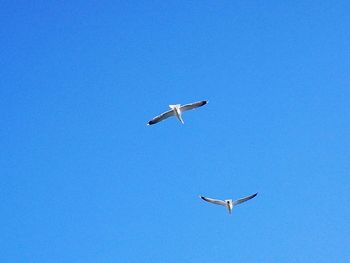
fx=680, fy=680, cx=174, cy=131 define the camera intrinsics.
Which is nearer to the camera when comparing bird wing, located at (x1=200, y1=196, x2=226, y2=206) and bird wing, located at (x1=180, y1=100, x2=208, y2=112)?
bird wing, located at (x1=180, y1=100, x2=208, y2=112)

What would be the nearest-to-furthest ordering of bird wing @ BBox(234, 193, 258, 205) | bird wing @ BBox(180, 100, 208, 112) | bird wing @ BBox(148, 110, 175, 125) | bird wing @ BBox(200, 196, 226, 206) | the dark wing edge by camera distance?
1. the dark wing edge
2. bird wing @ BBox(180, 100, 208, 112)
3. bird wing @ BBox(148, 110, 175, 125)
4. bird wing @ BBox(234, 193, 258, 205)
5. bird wing @ BBox(200, 196, 226, 206)

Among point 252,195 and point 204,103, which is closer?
point 204,103

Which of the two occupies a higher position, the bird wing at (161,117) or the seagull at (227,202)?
the bird wing at (161,117)

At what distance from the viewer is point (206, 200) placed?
8569 centimetres

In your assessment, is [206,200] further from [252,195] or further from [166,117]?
[166,117]

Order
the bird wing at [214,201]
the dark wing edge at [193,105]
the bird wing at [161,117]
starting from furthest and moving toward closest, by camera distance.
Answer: the bird wing at [214,201] < the bird wing at [161,117] < the dark wing edge at [193,105]

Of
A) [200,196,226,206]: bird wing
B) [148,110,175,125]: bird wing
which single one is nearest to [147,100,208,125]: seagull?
[148,110,175,125]: bird wing

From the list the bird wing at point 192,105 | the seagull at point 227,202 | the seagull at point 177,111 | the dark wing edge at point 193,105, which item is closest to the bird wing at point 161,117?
the seagull at point 177,111

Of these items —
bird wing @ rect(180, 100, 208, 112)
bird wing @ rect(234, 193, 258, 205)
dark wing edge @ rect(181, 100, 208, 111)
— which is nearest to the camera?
dark wing edge @ rect(181, 100, 208, 111)

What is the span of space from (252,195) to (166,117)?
55.0 ft

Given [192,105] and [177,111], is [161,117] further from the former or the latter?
[192,105]

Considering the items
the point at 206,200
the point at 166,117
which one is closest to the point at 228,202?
the point at 206,200

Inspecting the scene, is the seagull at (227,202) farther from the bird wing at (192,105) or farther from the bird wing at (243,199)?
the bird wing at (192,105)

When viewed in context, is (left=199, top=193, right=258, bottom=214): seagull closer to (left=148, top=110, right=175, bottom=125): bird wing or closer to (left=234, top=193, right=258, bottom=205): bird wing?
(left=234, top=193, right=258, bottom=205): bird wing
